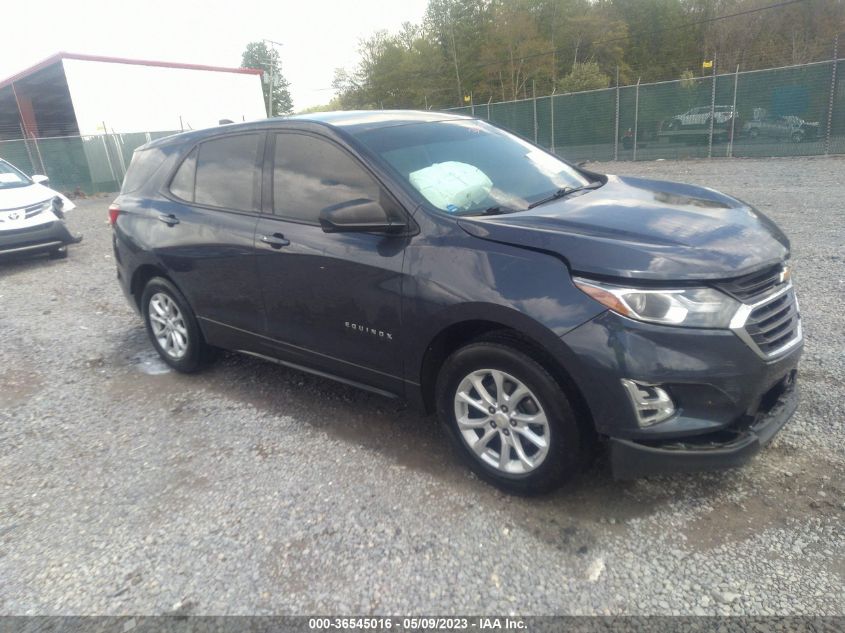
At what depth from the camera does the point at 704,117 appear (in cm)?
1855

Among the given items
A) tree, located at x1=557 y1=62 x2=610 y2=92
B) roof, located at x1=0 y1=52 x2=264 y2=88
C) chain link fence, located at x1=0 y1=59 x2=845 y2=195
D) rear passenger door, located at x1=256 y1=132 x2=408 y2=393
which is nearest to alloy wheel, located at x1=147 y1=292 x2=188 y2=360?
rear passenger door, located at x1=256 y1=132 x2=408 y2=393

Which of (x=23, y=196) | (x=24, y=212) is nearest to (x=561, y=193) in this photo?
(x=24, y=212)

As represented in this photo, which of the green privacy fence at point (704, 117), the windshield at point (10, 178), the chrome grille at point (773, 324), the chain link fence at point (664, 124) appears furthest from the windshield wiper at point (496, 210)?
the green privacy fence at point (704, 117)

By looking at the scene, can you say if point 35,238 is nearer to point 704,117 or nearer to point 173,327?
point 173,327

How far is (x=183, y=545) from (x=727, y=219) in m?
3.01

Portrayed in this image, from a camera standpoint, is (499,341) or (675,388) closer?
(675,388)

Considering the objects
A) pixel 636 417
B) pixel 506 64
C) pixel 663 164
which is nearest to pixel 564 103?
pixel 663 164

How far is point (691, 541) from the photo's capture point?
259cm

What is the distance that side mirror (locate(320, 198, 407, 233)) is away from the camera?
3.07m

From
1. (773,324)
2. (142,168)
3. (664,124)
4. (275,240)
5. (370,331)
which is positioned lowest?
(664,124)

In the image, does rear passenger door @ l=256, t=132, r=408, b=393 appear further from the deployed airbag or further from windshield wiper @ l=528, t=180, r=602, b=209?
windshield wiper @ l=528, t=180, r=602, b=209

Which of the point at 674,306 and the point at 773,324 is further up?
the point at 674,306

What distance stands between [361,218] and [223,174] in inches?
63.7

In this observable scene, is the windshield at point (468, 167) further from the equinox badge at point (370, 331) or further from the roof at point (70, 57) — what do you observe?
the roof at point (70, 57)
